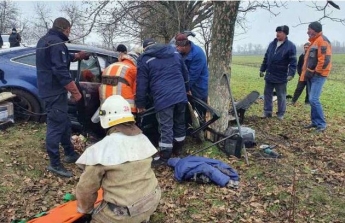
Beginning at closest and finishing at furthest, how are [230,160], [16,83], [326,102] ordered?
[230,160], [16,83], [326,102]

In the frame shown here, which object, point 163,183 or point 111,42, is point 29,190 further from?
point 111,42

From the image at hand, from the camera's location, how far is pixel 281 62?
7.70 meters

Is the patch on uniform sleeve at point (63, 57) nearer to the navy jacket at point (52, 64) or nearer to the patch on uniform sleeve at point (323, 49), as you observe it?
the navy jacket at point (52, 64)

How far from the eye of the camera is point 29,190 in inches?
183

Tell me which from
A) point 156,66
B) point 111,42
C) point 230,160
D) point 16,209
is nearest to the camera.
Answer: point 16,209

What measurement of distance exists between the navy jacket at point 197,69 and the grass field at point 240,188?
100cm

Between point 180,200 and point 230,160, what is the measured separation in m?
1.38

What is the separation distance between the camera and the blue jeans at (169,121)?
5.21 metres

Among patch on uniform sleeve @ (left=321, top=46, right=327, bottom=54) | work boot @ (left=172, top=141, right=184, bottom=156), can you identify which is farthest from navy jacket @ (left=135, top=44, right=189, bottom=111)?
patch on uniform sleeve @ (left=321, top=46, right=327, bottom=54)

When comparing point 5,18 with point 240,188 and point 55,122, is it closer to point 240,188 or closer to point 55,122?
point 55,122

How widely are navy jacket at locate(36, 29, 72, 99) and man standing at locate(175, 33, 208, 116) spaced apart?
6.36 ft

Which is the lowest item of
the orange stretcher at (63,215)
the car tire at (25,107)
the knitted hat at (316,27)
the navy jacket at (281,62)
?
the orange stretcher at (63,215)

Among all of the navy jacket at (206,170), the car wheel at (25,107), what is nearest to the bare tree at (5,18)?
the car wheel at (25,107)

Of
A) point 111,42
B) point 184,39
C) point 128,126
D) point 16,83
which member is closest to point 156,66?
point 184,39
